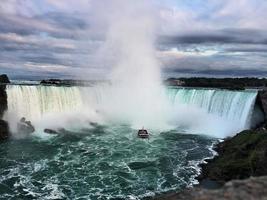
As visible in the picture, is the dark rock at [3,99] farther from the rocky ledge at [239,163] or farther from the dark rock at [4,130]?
the rocky ledge at [239,163]

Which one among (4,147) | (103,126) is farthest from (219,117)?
(4,147)

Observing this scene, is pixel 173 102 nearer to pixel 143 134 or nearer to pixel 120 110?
pixel 120 110

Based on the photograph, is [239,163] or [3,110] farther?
[3,110]

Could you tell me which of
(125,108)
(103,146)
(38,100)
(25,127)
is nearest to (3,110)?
(25,127)

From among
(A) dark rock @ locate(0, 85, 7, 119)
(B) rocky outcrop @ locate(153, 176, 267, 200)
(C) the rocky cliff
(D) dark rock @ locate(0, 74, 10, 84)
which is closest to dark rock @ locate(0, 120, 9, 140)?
(C) the rocky cliff

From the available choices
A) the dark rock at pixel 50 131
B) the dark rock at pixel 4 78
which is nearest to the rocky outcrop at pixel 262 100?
the dark rock at pixel 50 131

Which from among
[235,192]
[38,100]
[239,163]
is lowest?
[239,163]

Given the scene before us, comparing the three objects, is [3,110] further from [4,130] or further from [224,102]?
[224,102]
